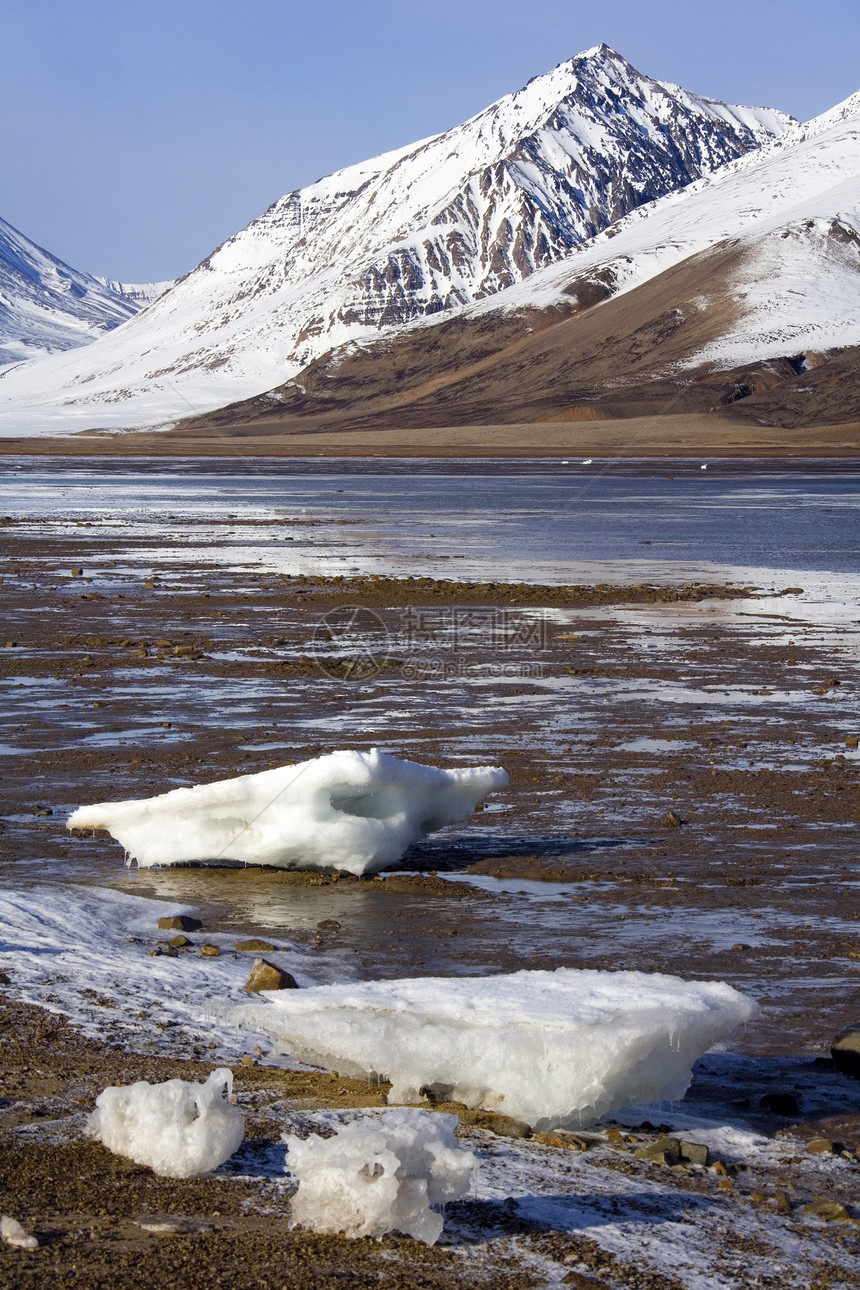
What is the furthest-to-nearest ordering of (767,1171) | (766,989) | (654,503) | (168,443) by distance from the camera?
1. (168,443)
2. (654,503)
3. (766,989)
4. (767,1171)

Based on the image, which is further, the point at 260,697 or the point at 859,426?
the point at 859,426

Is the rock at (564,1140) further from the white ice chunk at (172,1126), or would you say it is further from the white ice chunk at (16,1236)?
the white ice chunk at (16,1236)

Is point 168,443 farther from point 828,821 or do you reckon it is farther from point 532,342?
point 828,821

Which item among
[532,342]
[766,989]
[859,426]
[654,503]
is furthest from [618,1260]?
[532,342]

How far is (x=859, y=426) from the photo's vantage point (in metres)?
131

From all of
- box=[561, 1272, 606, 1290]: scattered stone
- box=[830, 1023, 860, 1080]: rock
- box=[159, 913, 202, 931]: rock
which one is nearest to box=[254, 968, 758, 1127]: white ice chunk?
box=[830, 1023, 860, 1080]: rock

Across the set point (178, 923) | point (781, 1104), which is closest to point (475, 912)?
point (178, 923)

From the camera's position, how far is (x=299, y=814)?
8.92 meters

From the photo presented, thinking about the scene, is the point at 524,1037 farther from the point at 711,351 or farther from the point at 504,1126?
the point at 711,351

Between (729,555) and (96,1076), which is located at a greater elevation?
(729,555)

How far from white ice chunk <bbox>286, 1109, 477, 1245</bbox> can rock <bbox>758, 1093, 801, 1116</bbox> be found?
69.9 inches

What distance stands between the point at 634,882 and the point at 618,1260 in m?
4.64

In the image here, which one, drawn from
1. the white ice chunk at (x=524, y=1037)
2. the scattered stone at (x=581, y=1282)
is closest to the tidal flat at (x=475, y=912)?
the scattered stone at (x=581, y=1282)

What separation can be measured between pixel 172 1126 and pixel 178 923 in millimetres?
3130
